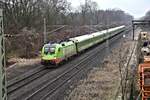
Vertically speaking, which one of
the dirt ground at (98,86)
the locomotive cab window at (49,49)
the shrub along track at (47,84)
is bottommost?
the shrub along track at (47,84)

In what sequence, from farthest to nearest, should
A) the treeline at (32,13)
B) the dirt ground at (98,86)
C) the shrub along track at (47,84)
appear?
the treeline at (32,13), the shrub along track at (47,84), the dirt ground at (98,86)

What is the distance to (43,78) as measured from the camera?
28031mm

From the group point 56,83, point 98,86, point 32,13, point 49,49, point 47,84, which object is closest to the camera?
point 98,86

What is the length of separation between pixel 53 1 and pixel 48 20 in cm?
927

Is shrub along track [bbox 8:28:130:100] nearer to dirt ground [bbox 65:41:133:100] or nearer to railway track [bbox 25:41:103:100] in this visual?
railway track [bbox 25:41:103:100]

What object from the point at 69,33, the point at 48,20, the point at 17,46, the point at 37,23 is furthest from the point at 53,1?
the point at 17,46

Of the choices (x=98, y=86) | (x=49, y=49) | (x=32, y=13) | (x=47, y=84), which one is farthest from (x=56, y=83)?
(x=32, y=13)

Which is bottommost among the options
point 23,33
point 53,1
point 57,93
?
point 57,93

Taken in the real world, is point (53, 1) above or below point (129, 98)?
above

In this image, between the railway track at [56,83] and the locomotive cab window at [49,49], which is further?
the locomotive cab window at [49,49]

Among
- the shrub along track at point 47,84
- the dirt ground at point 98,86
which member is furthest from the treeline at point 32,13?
the dirt ground at point 98,86

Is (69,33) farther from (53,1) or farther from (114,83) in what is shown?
(114,83)

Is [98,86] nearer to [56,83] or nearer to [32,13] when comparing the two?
[56,83]

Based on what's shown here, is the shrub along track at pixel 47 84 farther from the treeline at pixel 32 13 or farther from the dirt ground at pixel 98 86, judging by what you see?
the treeline at pixel 32 13
